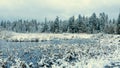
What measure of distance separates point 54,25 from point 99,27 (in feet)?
68.4

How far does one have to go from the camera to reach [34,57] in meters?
36.8

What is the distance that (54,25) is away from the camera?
474 feet

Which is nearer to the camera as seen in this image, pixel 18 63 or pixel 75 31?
pixel 18 63

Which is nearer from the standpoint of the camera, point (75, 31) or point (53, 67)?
point (53, 67)

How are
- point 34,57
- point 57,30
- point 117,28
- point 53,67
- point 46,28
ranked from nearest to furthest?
point 53,67 → point 34,57 → point 117,28 → point 57,30 → point 46,28

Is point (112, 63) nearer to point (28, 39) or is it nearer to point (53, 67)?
point (53, 67)

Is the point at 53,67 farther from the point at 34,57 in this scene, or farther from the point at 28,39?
the point at 28,39

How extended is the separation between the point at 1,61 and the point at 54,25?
11499 centimetres

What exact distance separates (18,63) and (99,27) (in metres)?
119

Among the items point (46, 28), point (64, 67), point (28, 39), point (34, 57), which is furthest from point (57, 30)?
point (64, 67)

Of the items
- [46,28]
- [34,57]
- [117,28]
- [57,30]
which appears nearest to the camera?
[34,57]

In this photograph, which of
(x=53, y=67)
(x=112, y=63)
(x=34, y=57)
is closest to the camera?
(x=53, y=67)

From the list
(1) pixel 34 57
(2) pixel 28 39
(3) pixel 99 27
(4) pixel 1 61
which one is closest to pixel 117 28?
(3) pixel 99 27

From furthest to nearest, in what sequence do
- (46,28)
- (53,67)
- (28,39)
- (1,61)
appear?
(46,28)
(28,39)
(1,61)
(53,67)
